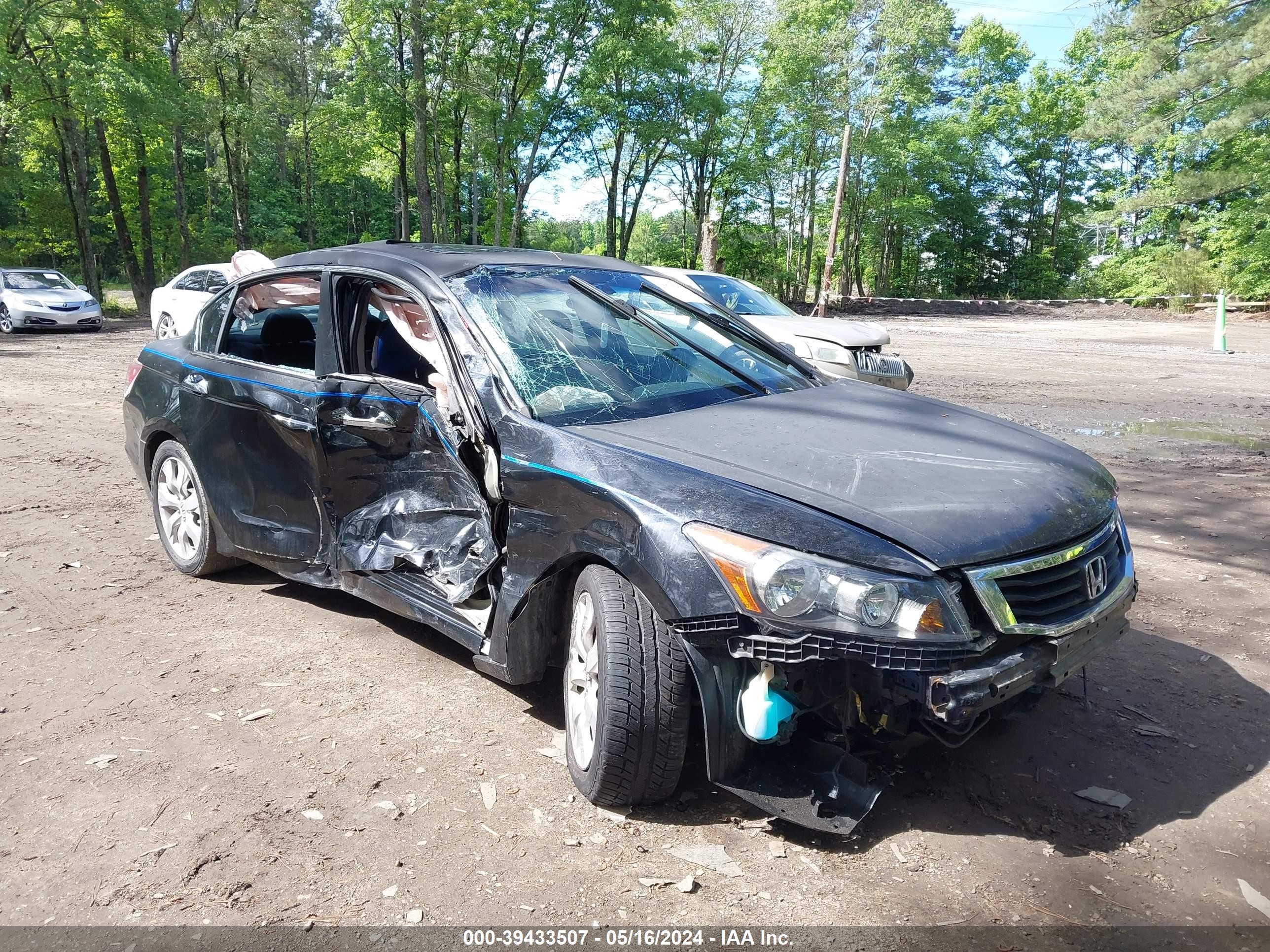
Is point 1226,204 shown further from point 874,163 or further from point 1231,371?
point 1231,371

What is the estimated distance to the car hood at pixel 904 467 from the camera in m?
2.60

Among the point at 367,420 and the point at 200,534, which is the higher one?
the point at 367,420

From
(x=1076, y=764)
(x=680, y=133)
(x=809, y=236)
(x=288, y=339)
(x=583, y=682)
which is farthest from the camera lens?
(x=809, y=236)

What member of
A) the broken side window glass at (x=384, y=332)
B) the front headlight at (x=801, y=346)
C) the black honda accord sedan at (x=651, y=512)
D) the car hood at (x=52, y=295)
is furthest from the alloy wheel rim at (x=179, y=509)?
the car hood at (x=52, y=295)

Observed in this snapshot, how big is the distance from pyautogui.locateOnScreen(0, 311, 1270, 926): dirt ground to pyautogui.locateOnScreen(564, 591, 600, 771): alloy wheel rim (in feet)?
0.60

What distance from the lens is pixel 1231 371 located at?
50.0 feet

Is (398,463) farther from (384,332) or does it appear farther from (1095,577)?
(1095,577)

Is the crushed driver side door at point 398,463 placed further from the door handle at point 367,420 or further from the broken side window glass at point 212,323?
the broken side window glass at point 212,323

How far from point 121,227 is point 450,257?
3300cm

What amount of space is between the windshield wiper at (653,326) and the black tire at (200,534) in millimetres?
2264

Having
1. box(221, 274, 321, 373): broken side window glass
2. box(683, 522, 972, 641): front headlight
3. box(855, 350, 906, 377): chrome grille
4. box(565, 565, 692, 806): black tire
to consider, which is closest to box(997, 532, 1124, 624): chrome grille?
box(683, 522, 972, 641): front headlight

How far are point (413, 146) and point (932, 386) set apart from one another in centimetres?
3092

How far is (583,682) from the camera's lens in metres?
3.01

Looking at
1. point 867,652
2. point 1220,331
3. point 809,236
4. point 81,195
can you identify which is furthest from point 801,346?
point 809,236
